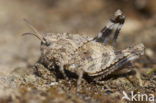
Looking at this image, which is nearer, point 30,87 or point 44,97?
point 44,97

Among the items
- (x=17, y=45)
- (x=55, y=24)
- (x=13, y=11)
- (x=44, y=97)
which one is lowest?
(x=44, y=97)

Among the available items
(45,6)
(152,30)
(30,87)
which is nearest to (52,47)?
(30,87)

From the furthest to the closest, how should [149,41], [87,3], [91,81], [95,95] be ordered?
[87,3]
[149,41]
[91,81]
[95,95]

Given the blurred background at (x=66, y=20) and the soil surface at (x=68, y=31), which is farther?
the blurred background at (x=66, y=20)

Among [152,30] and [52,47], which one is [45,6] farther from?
[52,47]

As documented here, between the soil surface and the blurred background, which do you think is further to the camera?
the blurred background

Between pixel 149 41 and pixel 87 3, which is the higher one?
pixel 87 3

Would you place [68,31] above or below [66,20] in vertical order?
below

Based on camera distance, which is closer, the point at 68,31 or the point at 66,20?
the point at 68,31
